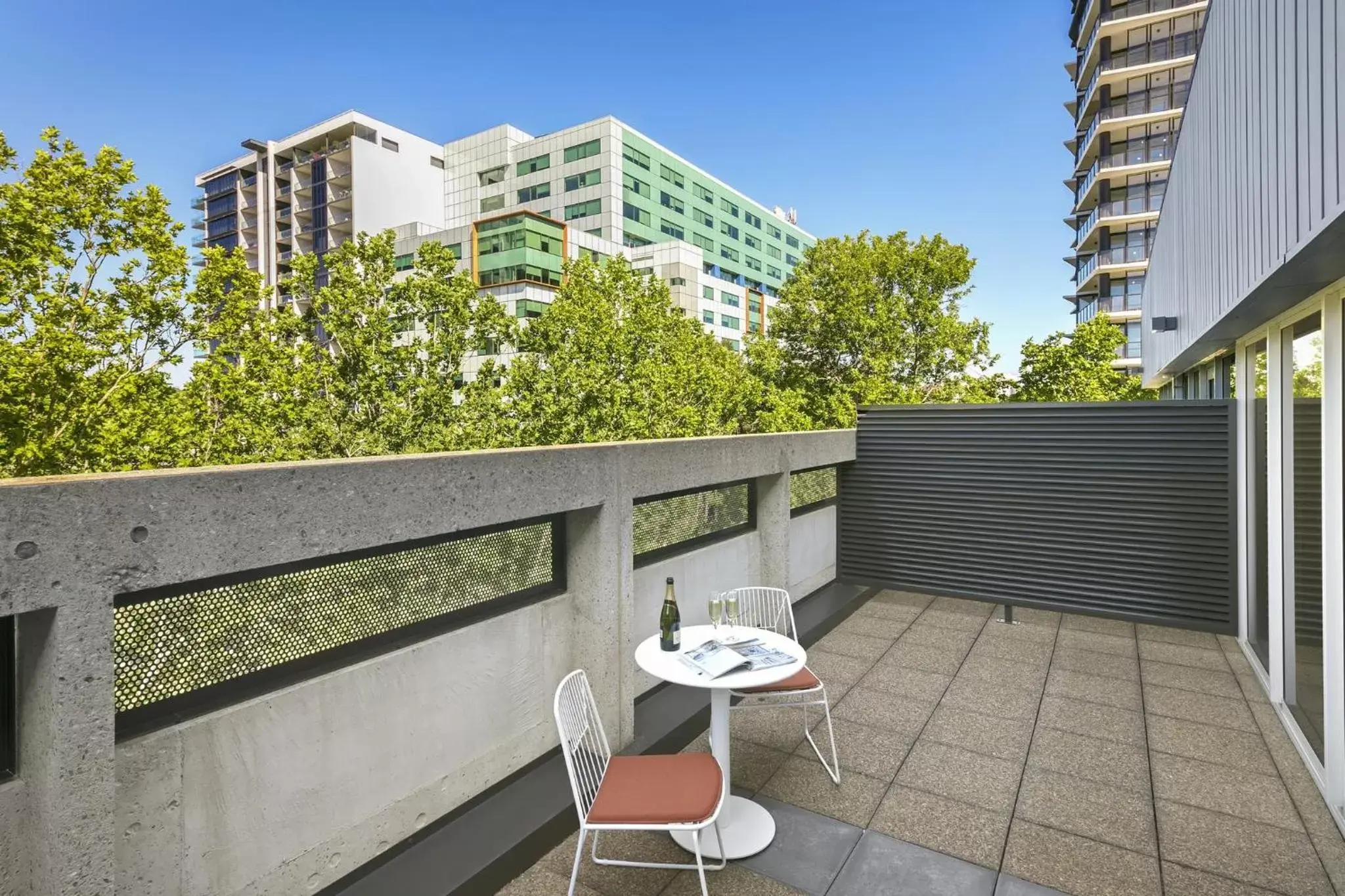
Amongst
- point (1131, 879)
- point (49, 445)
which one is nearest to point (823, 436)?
point (1131, 879)

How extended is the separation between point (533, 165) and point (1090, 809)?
55409mm

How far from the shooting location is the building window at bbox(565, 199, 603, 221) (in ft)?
161

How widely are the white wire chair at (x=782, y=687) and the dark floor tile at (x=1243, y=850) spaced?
1534 millimetres

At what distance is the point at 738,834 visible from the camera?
3.05 m

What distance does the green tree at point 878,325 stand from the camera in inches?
804

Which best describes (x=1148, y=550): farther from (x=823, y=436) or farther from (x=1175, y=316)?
(x=823, y=436)

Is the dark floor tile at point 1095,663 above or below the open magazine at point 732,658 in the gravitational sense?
below

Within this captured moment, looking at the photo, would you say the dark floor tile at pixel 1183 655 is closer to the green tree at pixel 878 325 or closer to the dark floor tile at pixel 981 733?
the dark floor tile at pixel 981 733

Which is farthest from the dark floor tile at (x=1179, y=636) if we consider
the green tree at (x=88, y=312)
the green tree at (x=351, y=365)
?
the green tree at (x=88, y=312)

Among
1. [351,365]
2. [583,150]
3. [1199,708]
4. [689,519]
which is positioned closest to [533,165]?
[583,150]

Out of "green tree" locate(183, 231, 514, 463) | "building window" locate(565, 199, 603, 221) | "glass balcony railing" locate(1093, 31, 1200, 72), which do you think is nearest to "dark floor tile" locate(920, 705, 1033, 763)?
"green tree" locate(183, 231, 514, 463)

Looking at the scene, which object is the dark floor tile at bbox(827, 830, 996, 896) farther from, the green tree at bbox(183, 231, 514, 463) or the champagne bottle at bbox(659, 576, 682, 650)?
the green tree at bbox(183, 231, 514, 463)

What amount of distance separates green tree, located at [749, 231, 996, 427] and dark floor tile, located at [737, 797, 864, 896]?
17.4m

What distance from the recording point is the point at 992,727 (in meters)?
4.20
